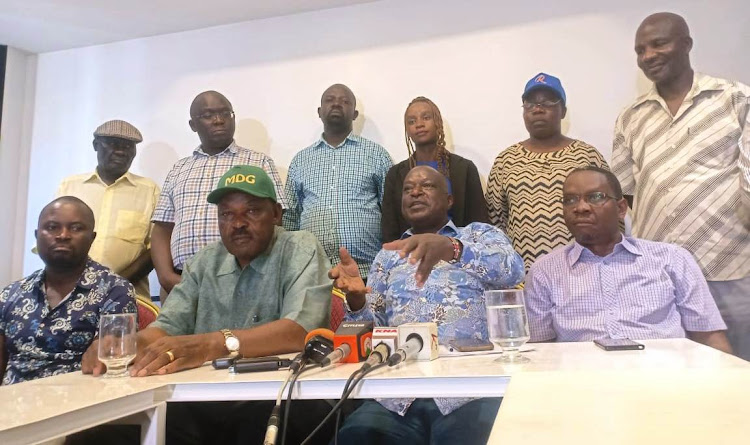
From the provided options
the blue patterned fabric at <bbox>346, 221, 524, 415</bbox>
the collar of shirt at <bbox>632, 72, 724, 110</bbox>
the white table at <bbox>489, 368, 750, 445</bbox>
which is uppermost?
the collar of shirt at <bbox>632, 72, 724, 110</bbox>

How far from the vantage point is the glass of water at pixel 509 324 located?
4.54ft

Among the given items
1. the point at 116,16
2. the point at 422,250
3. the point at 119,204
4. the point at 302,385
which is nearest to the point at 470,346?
the point at 422,250

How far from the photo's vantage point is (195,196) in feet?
10.2

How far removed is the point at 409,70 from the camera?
12.4 feet

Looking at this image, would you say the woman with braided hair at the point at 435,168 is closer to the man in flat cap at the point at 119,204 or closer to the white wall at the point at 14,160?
the man in flat cap at the point at 119,204

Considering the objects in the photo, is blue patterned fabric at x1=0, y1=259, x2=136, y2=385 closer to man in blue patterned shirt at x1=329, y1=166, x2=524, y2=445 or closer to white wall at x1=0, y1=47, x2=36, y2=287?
man in blue patterned shirt at x1=329, y1=166, x2=524, y2=445

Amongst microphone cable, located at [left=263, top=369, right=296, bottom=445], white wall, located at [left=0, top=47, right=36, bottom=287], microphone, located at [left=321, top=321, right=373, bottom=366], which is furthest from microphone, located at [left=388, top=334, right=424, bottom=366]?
white wall, located at [left=0, top=47, right=36, bottom=287]

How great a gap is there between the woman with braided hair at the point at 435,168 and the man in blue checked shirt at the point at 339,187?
0.18 metres

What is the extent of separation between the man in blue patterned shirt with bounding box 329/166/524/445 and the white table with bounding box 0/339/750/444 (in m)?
0.26

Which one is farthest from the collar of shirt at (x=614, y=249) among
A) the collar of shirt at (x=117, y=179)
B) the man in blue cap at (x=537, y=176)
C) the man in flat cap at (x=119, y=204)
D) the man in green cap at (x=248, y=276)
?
the collar of shirt at (x=117, y=179)

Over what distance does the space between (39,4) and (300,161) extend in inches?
84.0

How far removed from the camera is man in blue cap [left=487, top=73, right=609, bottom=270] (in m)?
2.59

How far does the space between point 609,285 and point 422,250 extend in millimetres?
842

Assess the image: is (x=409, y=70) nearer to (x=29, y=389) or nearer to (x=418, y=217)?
(x=418, y=217)
